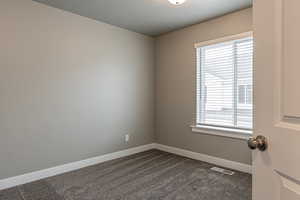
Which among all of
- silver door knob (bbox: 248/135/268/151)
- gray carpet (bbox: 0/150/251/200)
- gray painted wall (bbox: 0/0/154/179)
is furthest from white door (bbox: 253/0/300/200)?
gray painted wall (bbox: 0/0/154/179)

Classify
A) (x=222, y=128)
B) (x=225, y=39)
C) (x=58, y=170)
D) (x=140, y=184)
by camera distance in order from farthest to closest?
(x=222, y=128), (x=225, y=39), (x=58, y=170), (x=140, y=184)

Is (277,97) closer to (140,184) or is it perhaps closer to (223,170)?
(140,184)

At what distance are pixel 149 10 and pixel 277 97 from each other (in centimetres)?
254

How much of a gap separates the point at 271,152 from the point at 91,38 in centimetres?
297

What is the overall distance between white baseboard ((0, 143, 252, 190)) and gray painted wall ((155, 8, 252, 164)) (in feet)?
0.29

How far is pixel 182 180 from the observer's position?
99.0 inches

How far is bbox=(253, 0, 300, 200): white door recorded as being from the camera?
0.65 metres

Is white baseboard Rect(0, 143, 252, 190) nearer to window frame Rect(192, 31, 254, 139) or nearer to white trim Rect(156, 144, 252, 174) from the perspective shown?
white trim Rect(156, 144, 252, 174)

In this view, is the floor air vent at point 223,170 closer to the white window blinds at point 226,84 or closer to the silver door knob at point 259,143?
the white window blinds at point 226,84

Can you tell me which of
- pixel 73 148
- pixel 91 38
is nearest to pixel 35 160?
pixel 73 148

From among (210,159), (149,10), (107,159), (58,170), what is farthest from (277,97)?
(107,159)

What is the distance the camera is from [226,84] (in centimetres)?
303

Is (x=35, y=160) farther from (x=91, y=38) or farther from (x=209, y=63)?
(x=209, y=63)

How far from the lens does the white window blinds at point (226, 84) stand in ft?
9.14
